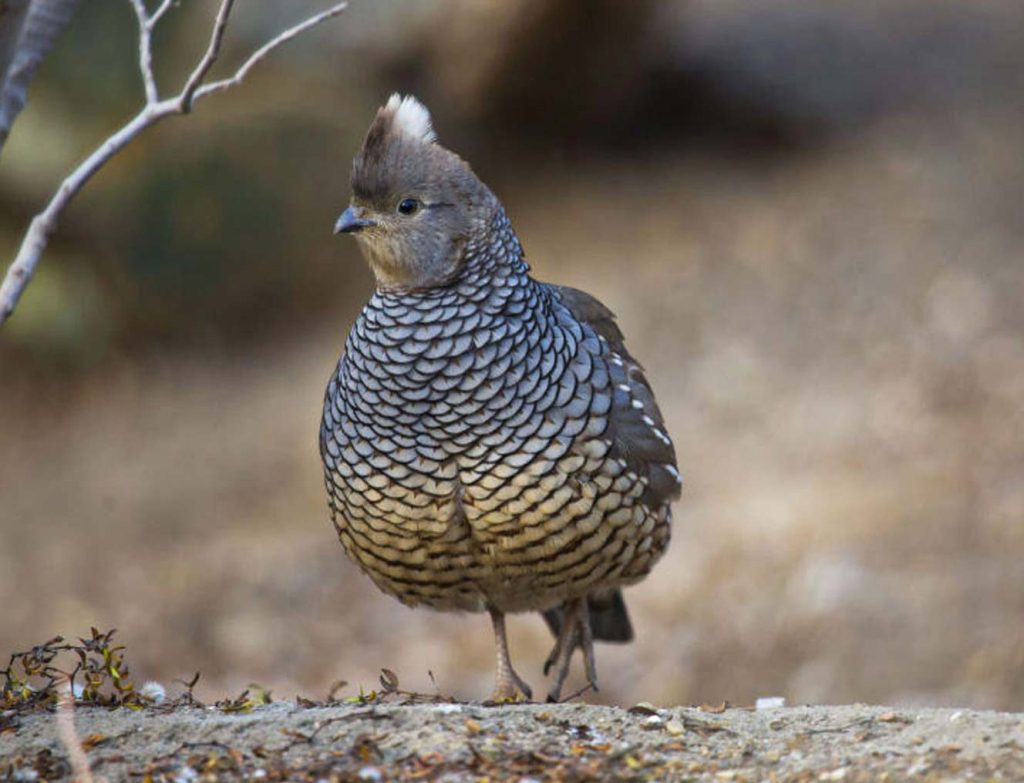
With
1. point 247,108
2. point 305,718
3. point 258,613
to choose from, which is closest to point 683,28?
point 247,108

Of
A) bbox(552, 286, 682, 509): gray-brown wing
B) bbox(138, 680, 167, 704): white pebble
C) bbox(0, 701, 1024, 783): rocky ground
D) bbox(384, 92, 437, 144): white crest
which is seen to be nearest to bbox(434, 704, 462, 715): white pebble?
bbox(0, 701, 1024, 783): rocky ground

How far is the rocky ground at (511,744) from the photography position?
375 cm

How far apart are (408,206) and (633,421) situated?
108cm

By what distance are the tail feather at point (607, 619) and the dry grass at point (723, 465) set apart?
2006 millimetres

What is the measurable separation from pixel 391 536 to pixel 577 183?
7604 millimetres

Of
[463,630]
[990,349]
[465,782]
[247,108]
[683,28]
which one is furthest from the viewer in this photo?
[683,28]

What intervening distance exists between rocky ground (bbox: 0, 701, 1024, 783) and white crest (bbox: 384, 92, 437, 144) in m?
2.05

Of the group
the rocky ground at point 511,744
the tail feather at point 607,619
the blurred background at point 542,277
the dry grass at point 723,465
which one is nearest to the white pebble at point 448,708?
the rocky ground at point 511,744

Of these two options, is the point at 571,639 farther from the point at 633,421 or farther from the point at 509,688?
the point at 633,421

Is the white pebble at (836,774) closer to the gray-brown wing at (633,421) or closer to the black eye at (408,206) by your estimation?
the gray-brown wing at (633,421)

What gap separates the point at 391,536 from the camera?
5.14 m

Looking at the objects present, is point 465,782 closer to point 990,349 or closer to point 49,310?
point 990,349

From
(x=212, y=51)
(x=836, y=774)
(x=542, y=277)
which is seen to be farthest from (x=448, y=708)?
(x=542, y=277)

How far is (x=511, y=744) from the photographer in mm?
3943
